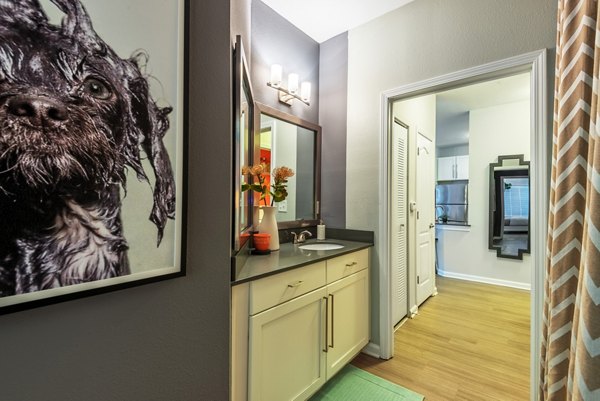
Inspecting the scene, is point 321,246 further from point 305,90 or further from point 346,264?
point 305,90

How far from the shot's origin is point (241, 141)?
154cm

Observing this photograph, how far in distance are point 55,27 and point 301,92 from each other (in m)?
1.87

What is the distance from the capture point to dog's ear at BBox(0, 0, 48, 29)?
596 mm

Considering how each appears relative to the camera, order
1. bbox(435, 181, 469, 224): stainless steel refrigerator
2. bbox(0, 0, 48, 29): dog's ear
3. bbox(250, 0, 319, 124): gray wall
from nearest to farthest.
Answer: bbox(0, 0, 48, 29): dog's ear < bbox(250, 0, 319, 124): gray wall < bbox(435, 181, 469, 224): stainless steel refrigerator

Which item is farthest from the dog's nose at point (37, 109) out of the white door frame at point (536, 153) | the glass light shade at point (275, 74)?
the white door frame at point (536, 153)

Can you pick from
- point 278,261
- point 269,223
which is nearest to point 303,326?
point 278,261

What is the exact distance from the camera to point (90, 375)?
740 millimetres

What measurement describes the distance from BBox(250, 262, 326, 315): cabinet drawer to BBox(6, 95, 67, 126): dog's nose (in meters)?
0.90

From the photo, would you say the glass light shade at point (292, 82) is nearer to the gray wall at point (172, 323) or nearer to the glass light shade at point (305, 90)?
the glass light shade at point (305, 90)

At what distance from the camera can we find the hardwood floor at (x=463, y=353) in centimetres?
179

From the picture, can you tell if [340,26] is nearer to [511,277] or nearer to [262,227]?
[262,227]

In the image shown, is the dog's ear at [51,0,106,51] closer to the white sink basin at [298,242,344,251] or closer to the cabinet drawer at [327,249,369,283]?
the cabinet drawer at [327,249,369,283]

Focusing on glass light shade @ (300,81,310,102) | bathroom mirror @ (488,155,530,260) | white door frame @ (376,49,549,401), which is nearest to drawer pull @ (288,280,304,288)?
white door frame @ (376,49,549,401)

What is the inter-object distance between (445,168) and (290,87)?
468 centimetres
